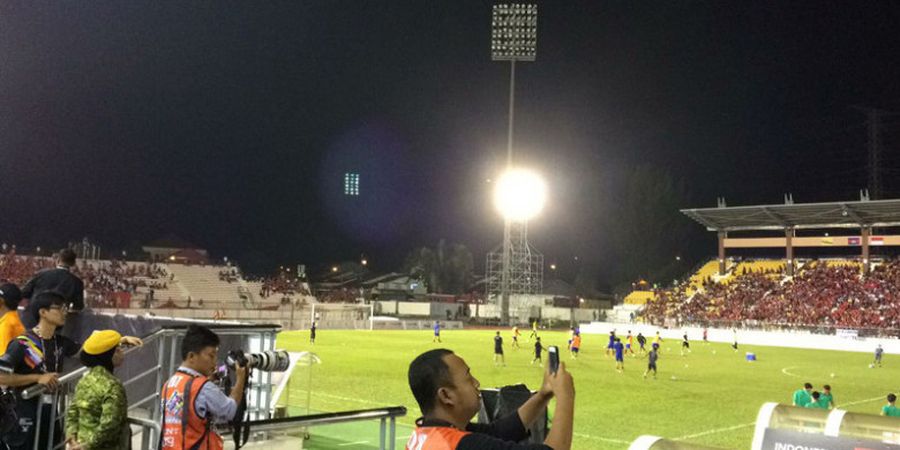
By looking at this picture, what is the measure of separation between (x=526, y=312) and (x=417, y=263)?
47086mm

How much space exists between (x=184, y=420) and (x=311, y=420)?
800mm

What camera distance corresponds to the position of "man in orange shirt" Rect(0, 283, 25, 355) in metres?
6.91

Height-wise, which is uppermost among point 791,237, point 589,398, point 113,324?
point 791,237

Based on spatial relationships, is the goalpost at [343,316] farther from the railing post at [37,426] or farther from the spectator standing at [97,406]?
the spectator standing at [97,406]

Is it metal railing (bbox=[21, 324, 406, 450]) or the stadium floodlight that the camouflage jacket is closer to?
metal railing (bbox=[21, 324, 406, 450])

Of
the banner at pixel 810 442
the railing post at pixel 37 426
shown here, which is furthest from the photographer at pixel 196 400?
the banner at pixel 810 442

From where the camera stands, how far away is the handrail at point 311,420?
487 centimetres

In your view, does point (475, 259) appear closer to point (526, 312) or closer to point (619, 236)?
point (619, 236)

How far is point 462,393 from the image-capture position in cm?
287

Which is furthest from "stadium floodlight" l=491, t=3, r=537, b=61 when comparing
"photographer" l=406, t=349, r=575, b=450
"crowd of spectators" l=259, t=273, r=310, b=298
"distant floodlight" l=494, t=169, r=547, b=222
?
"photographer" l=406, t=349, r=575, b=450

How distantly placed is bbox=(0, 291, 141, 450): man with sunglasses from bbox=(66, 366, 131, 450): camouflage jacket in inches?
35.9

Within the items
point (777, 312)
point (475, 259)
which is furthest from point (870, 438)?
point (475, 259)

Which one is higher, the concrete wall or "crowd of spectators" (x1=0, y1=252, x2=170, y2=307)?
"crowd of spectators" (x1=0, y1=252, x2=170, y2=307)

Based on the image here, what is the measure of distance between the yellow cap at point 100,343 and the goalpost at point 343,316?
52192mm
